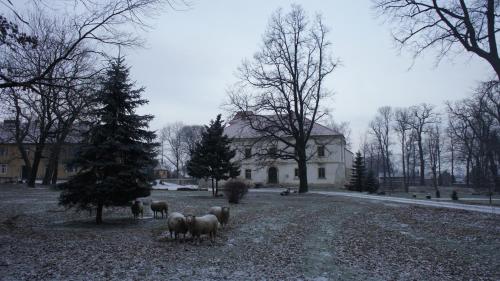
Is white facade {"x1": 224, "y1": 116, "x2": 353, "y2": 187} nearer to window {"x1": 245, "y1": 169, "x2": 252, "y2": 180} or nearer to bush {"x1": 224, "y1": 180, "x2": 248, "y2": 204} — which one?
window {"x1": 245, "y1": 169, "x2": 252, "y2": 180}

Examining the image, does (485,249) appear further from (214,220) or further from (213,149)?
(213,149)

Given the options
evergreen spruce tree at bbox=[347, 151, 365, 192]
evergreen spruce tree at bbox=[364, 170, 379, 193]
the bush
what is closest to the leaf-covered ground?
the bush

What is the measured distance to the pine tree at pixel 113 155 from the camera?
15067 millimetres

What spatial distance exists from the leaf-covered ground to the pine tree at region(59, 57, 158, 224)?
1.21m

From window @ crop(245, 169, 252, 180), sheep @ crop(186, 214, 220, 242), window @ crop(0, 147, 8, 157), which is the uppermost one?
window @ crop(0, 147, 8, 157)

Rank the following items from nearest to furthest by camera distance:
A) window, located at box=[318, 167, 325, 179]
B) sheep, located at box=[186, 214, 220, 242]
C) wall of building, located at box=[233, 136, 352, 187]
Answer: sheep, located at box=[186, 214, 220, 242] < wall of building, located at box=[233, 136, 352, 187] < window, located at box=[318, 167, 325, 179]

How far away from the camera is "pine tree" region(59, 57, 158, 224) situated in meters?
15.1

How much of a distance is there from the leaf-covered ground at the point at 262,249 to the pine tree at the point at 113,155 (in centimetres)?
121

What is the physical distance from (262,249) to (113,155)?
7384mm

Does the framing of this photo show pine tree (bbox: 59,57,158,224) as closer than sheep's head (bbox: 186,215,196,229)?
No

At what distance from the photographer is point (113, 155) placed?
15.4 meters

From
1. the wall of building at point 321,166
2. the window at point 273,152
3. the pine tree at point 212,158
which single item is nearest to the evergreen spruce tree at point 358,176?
the wall of building at point 321,166

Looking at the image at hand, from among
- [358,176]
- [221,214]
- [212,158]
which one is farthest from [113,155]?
[358,176]

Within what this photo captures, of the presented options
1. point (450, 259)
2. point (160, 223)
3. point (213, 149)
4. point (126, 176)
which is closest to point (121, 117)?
point (126, 176)
